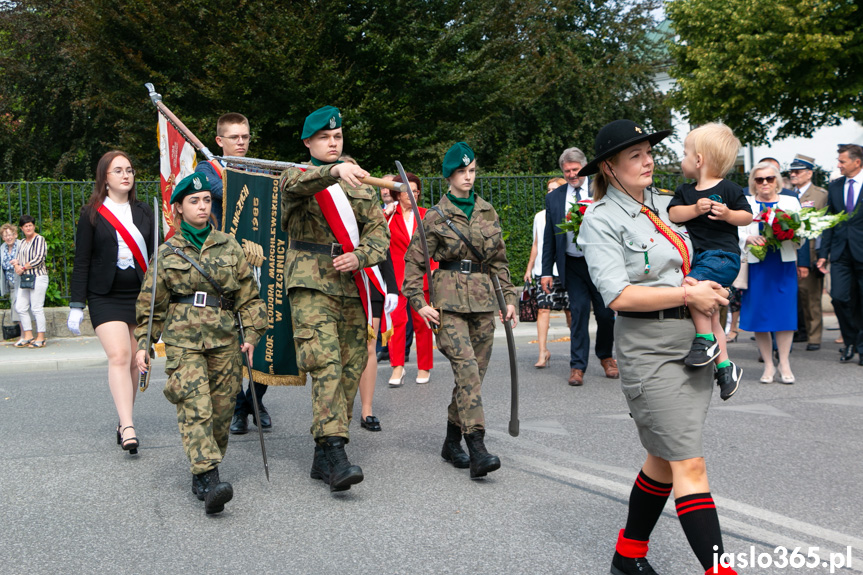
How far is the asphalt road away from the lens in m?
3.91

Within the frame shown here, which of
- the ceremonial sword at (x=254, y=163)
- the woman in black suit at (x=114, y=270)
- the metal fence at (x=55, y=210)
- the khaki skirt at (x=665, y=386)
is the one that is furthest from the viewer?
the metal fence at (x=55, y=210)

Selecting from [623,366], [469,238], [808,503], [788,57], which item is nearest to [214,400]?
[469,238]

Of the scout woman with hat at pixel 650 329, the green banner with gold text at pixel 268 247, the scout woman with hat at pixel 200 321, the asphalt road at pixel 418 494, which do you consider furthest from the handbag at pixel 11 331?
the scout woman with hat at pixel 650 329

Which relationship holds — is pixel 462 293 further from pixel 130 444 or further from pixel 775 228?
pixel 775 228

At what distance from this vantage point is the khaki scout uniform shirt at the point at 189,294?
4727mm

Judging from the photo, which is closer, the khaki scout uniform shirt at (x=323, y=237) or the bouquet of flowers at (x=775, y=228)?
the khaki scout uniform shirt at (x=323, y=237)

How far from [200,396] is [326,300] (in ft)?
2.96

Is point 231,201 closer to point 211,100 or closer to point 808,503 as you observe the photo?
point 808,503

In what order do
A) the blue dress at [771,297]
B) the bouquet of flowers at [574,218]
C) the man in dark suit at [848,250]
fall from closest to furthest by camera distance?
1. the bouquet of flowers at [574,218]
2. the blue dress at [771,297]
3. the man in dark suit at [848,250]

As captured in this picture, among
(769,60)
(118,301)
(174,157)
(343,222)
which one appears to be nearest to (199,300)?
(343,222)

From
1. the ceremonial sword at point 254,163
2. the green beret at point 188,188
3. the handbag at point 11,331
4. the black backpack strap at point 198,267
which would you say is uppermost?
the ceremonial sword at point 254,163

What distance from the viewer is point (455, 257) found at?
5.40m

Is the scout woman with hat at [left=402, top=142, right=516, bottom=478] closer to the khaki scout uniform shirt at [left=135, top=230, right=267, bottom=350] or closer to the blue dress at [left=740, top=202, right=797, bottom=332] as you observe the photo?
the khaki scout uniform shirt at [left=135, top=230, right=267, bottom=350]

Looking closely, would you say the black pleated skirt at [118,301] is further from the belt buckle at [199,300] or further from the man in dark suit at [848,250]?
the man in dark suit at [848,250]
